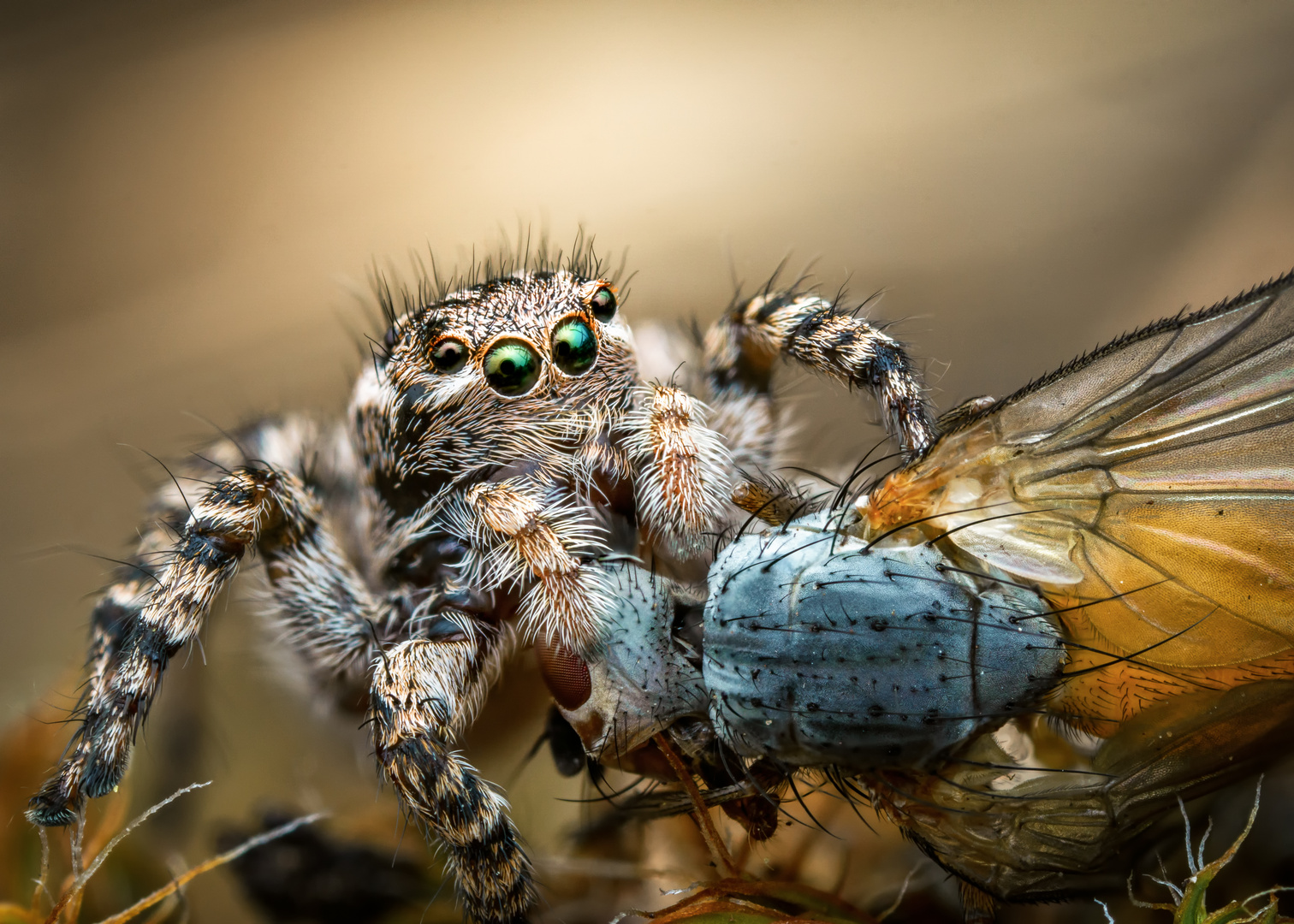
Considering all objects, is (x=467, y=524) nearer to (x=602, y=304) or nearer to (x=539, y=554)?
(x=539, y=554)

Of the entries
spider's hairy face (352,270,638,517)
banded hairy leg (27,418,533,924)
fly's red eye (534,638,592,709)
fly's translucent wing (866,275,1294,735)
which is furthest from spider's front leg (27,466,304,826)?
fly's translucent wing (866,275,1294,735)

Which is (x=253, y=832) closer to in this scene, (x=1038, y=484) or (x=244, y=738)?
(x=244, y=738)

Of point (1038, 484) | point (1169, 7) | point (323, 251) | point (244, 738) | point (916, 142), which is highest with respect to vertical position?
point (1169, 7)

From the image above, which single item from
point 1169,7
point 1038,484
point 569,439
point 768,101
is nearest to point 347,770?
point 569,439

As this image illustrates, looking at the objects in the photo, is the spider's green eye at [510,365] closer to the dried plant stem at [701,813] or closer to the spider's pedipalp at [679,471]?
the spider's pedipalp at [679,471]

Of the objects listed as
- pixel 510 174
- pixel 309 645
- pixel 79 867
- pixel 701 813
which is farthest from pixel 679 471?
pixel 510 174
